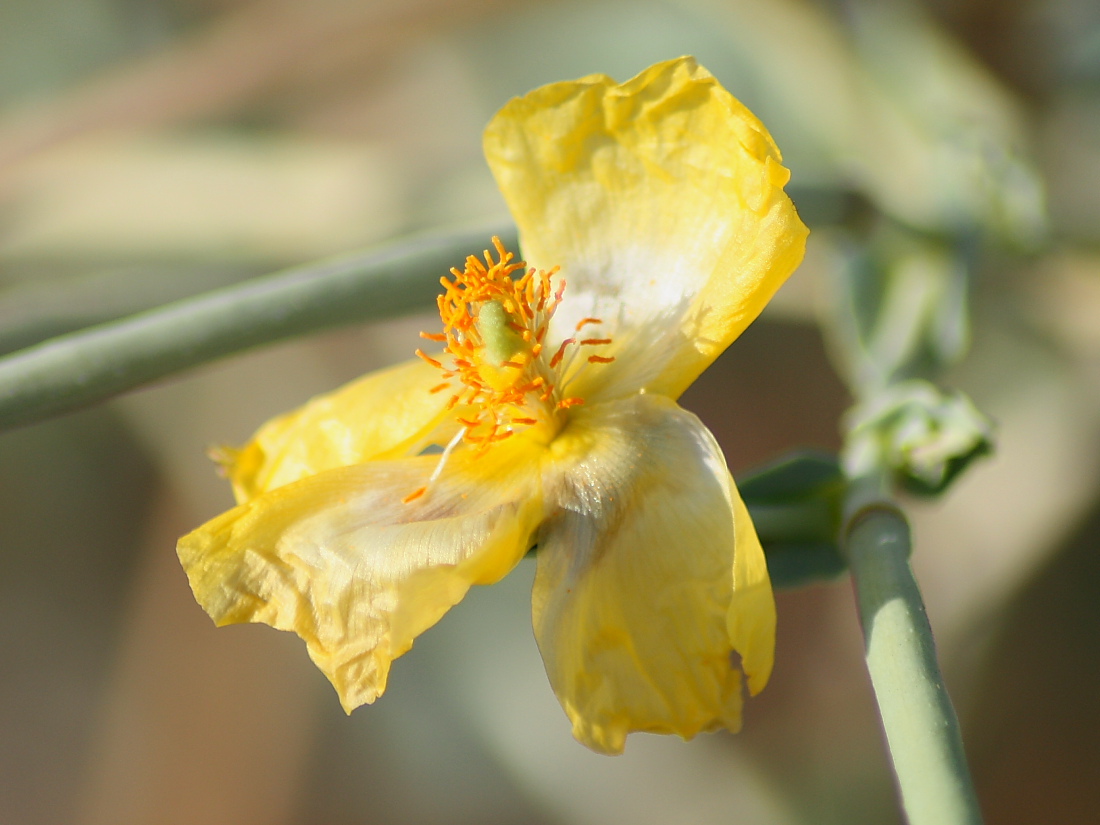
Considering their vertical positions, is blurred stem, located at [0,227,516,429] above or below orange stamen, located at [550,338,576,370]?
above

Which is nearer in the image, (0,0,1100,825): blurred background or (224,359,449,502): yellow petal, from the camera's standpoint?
(224,359,449,502): yellow petal

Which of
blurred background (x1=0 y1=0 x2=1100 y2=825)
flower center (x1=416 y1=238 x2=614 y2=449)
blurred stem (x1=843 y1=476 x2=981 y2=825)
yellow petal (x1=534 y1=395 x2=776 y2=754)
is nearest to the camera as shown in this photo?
blurred stem (x1=843 y1=476 x2=981 y2=825)

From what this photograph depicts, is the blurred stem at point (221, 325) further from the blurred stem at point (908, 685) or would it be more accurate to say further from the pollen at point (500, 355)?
the blurred stem at point (908, 685)

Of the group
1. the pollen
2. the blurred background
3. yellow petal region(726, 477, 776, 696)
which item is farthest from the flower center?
the blurred background

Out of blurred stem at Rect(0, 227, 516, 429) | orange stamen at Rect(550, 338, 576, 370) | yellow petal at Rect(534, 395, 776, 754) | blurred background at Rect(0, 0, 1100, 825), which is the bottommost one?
blurred background at Rect(0, 0, 1100, 825)

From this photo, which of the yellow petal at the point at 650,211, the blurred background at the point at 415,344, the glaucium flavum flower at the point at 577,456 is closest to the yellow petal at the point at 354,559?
the glaucium flavum flower at the point at 577,456

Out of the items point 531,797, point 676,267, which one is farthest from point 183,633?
point 676,267

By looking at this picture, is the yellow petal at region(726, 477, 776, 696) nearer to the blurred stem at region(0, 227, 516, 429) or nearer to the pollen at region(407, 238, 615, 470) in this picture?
the pollen at region(407, 238, 615, 470)

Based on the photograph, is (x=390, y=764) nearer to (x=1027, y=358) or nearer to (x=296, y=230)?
(x=296, y=230)
